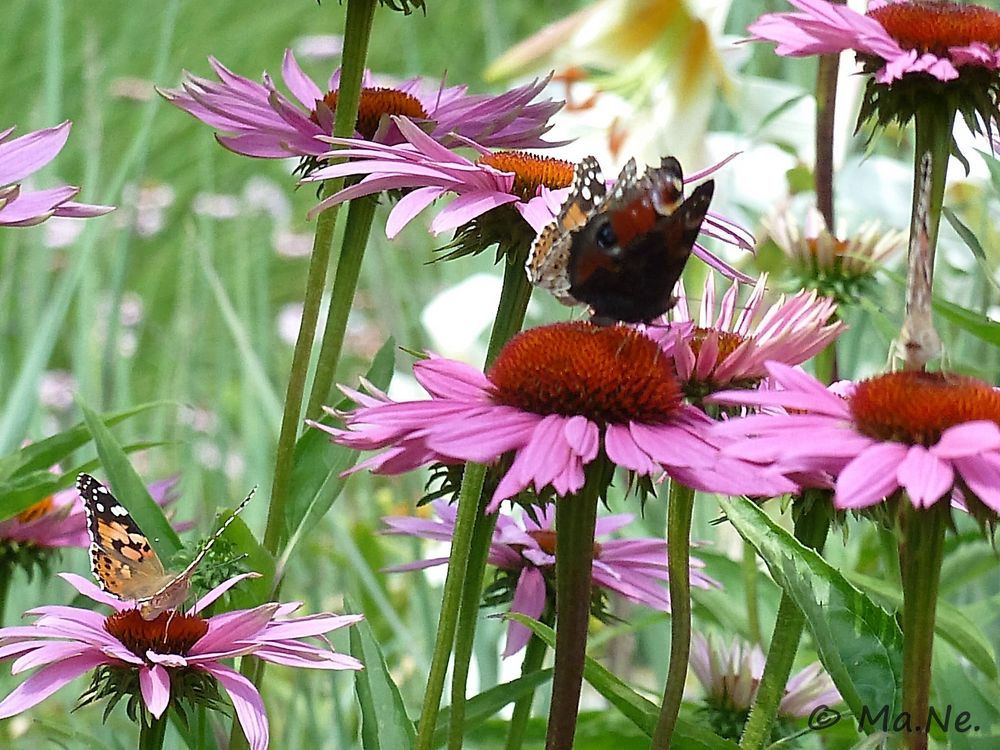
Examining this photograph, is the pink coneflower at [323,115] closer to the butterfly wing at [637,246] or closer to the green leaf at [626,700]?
the butterfly wing at [637,246]

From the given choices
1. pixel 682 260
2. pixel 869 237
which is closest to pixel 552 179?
pixel 682 260

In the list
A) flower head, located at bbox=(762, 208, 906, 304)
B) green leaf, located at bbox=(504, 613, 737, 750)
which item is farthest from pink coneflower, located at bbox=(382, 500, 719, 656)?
flower head, located at bbox=(762, 208, 906, 304)

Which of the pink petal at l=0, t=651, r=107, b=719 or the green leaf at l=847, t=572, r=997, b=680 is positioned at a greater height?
the pink petal at l=0, t=651, r=107, b=719

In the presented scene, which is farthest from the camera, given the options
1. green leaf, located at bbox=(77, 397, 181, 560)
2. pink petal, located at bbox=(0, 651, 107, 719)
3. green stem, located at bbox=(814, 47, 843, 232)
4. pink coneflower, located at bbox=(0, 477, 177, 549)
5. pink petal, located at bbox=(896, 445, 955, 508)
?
green stem, located at bbox=(814, 47, 843, 232)

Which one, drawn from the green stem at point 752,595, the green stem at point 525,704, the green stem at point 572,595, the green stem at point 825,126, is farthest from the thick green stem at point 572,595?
the green stem at point 825,126

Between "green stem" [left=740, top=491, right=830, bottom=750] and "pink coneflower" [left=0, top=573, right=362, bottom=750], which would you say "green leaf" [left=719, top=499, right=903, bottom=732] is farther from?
"pink coneflower" [left=0, top=573, right=362, bottom=750]

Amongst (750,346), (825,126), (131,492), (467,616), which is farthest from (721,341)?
(825,126)

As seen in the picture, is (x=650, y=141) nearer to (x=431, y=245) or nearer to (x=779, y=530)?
(x=779, y=530)
